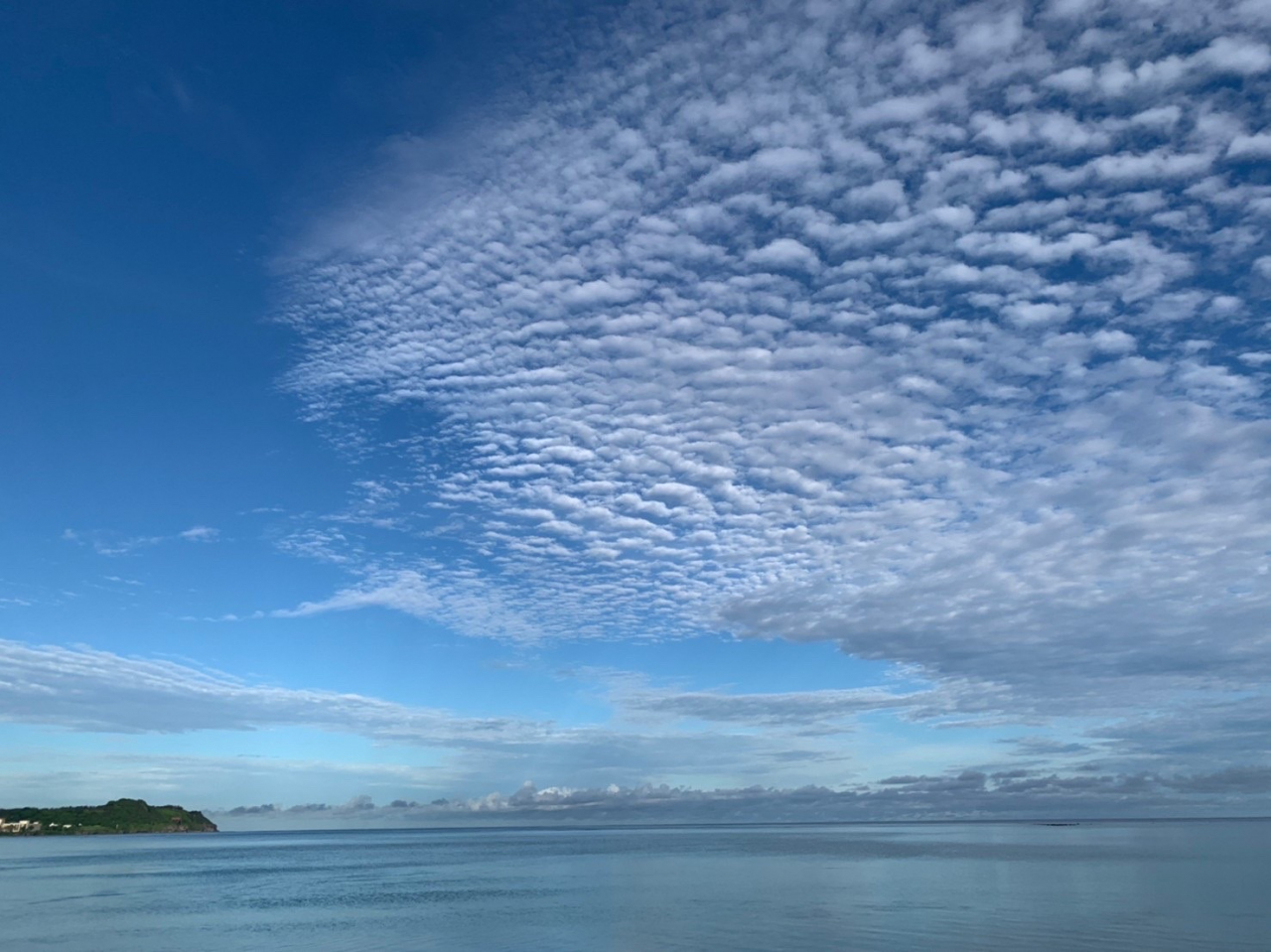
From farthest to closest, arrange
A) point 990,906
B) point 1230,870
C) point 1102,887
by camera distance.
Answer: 1. point 1230,870
2. point 1102,887
3. point 990,906

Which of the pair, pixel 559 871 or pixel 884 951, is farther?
pixel 559 871

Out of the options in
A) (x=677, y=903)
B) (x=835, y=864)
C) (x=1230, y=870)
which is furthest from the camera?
(x=835, y=864)

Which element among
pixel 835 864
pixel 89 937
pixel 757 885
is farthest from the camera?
pixel 835 864

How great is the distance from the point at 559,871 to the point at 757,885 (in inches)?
1392

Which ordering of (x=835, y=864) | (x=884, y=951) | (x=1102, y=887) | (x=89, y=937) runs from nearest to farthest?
1. (x=884, y=951)
2. (x=89, y=937)
3. (x=1102, y=887)
4. (x=835, y=864)

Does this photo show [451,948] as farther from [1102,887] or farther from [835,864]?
[835,864]

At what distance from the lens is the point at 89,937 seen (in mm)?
46781

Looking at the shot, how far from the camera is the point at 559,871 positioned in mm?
95125

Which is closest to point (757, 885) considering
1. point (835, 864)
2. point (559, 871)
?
point (835, 864)

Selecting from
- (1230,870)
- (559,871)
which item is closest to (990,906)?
(1230,870)

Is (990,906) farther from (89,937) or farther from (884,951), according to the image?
(89,937)

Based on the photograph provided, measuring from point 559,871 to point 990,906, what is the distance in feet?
182

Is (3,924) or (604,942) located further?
(3,924)

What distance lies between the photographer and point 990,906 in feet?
165
